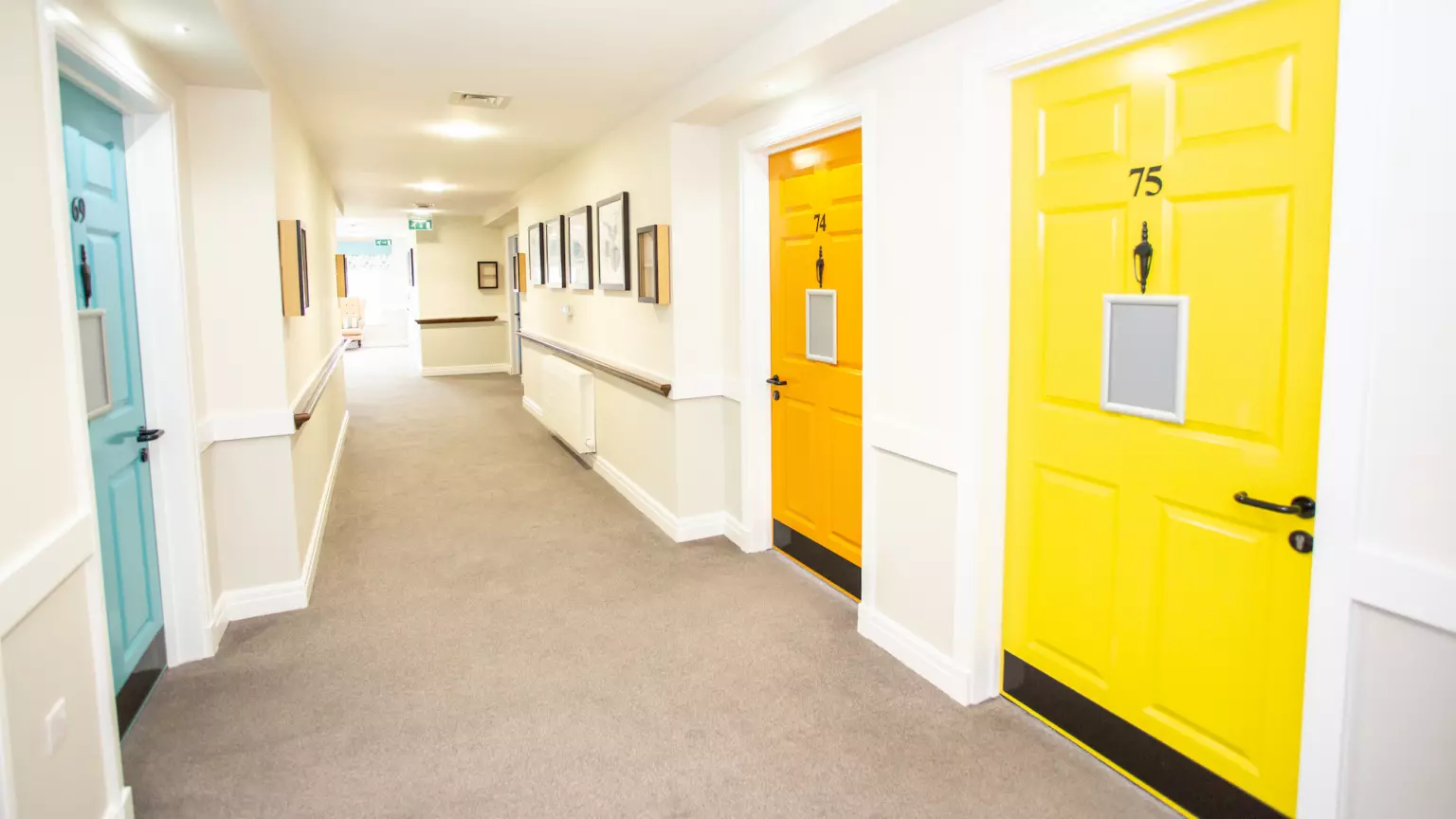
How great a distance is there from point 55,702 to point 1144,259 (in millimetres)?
2894

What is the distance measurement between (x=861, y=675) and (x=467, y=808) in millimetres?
1459

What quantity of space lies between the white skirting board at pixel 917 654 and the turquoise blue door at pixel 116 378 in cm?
268

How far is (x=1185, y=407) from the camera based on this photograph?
2.23 m

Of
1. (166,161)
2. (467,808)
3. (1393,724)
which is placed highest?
(166,161)

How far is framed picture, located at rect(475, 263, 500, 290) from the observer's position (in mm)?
13156

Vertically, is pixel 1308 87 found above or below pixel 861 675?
above

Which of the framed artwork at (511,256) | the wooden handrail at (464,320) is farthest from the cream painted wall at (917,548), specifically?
the wooden handrail at (464,320)

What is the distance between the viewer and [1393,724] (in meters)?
1.77

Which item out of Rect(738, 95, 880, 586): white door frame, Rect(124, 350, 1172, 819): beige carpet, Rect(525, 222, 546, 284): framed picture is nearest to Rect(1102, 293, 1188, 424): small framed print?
Rect(124, 350, 1172, 819): beige carpet

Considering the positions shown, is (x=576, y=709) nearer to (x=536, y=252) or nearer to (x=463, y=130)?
(x=463, y=130)

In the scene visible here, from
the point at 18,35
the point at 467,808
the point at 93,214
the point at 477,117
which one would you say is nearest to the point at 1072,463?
the point at 467,808

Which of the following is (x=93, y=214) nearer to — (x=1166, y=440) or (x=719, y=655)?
(x=719, y=655)

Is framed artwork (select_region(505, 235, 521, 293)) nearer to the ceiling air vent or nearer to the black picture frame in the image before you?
the black picture frame

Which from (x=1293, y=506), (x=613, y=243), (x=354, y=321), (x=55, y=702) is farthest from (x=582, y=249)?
(x=354, y=321)
